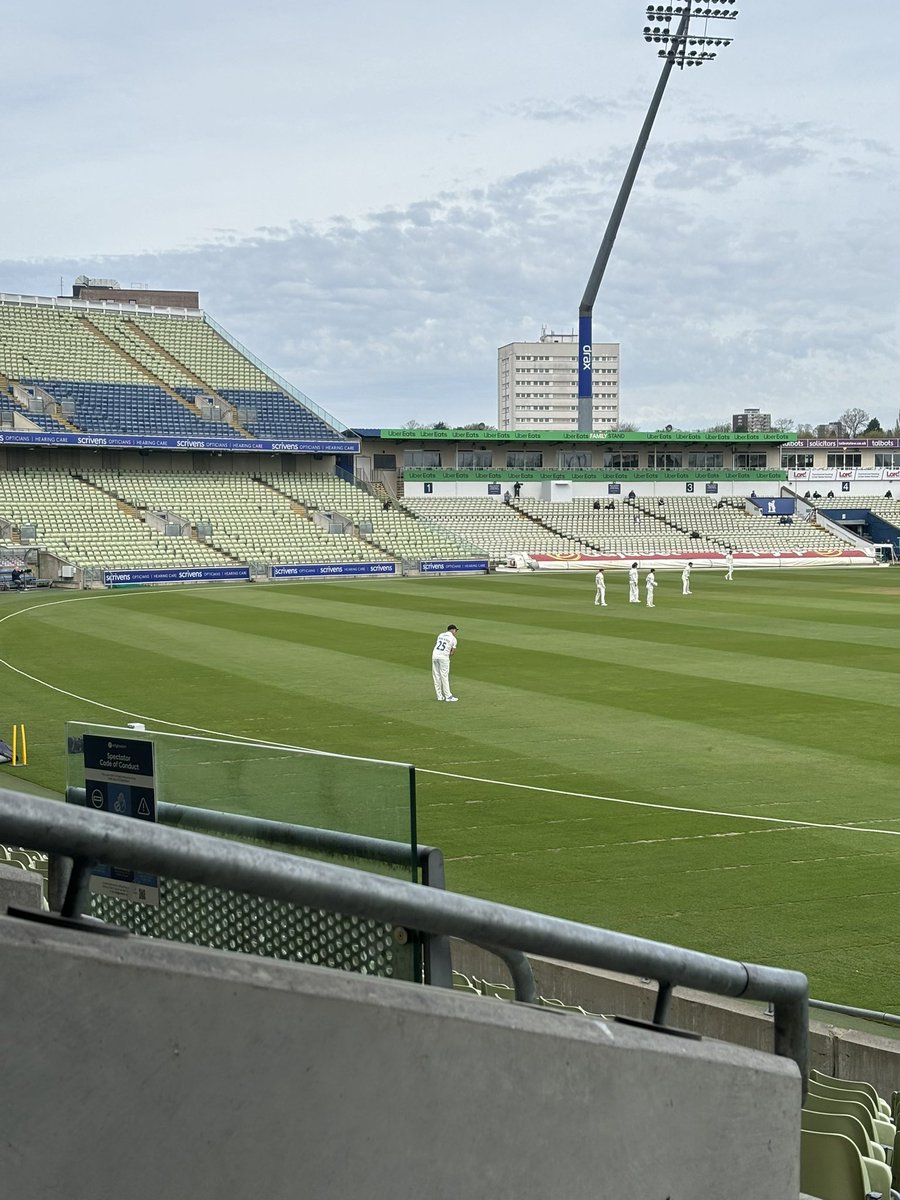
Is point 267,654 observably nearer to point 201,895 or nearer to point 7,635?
point 7,635

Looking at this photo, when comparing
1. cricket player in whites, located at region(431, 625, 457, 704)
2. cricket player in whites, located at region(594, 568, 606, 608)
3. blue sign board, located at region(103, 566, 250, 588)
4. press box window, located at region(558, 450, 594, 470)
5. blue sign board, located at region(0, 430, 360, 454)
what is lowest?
blue sign board, located at region(103, 566, 250, 588)

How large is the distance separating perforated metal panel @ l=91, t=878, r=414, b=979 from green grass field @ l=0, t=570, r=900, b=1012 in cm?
61

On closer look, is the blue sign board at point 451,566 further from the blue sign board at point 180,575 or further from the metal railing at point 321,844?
the metal railing at point 321,844

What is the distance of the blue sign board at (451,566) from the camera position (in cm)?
7838

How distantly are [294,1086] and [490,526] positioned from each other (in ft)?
287

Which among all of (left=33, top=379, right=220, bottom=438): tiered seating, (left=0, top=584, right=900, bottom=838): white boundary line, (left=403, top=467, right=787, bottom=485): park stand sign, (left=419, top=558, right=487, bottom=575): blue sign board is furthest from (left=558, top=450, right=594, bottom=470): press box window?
(left=0, top=584, right=900, bottom=838): white boundary line

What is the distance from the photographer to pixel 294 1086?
2.90m

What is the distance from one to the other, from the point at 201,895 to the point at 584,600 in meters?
49.0

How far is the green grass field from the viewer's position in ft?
41.2

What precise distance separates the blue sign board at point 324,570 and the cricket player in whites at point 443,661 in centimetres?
4702

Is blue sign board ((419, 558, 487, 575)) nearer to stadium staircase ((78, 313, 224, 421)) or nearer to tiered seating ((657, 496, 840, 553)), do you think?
stadium staircase ((78, 313, 224, 421))

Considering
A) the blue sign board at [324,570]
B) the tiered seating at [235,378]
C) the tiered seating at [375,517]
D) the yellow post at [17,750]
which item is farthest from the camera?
the tiered seating at [235,378]

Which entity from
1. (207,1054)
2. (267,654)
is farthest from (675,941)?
(267,654)

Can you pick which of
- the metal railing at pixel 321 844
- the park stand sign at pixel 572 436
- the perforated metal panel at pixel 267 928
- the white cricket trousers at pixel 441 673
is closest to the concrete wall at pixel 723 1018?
the metal railing at pixel 321 844
